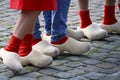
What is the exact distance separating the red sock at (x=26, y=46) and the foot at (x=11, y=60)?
0.57 ft

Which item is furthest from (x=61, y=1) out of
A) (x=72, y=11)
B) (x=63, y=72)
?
(x=72, y=11)

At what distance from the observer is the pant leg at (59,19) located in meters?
3.02

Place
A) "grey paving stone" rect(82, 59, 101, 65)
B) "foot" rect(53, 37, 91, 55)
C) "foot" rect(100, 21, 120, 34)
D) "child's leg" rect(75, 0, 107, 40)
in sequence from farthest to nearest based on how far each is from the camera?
"foot" rect(100, 21, 120, 34) → "child's leg" rect(75, 0, 107, 40) → "foot" rect(53, 37, 91, 55) → "grey paving stone" rect(82, 59, 101, 65)

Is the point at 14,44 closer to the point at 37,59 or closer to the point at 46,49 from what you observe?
the point at 37,59

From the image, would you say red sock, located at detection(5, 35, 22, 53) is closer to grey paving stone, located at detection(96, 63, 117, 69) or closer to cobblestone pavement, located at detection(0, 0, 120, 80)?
cobblestone pavement, located at detection(0, 0, 120, 80)

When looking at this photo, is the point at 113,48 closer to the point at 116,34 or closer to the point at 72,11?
the point at 116,34

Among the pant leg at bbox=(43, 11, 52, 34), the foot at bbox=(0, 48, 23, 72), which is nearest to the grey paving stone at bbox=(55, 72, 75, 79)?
the foot at bbox=(0, 48, 23, 72)

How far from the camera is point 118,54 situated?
3225mm

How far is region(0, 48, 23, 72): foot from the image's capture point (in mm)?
2578

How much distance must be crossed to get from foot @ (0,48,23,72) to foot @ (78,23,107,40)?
118 centimetres

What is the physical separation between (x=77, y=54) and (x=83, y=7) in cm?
65

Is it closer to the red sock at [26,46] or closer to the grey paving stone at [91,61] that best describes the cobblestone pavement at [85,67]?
the grey paving stone at [91,61]

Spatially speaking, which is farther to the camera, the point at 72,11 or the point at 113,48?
the point at 72,11

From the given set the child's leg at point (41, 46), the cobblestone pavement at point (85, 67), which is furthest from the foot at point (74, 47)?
the child's leg at point (41, 46)
